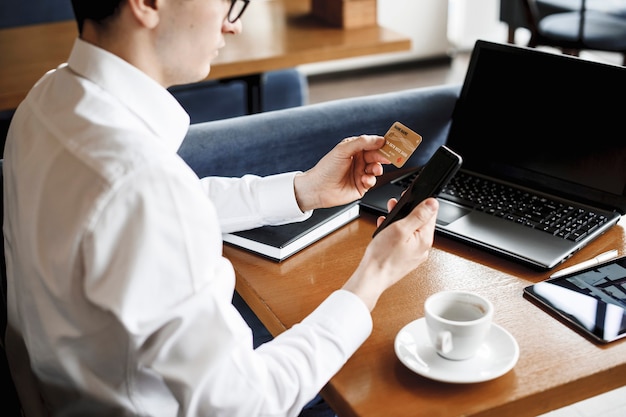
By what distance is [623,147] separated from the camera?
1.33m

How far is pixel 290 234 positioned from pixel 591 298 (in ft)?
1.56

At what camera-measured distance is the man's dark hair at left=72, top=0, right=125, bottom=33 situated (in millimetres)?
912

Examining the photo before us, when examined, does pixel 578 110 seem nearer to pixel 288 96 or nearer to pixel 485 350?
pixel 485 350

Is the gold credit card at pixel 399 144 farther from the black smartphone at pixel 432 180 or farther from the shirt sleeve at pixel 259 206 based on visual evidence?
the shirt sleeve at pixel 259 206

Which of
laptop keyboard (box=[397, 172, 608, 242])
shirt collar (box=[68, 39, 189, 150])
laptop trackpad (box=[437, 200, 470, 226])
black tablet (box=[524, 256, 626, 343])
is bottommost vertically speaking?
black tablet (box=[524, 256, 626, 343])

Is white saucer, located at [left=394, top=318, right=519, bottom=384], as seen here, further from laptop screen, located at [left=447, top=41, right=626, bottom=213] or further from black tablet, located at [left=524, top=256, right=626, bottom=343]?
laptop screen, located at [left=447, top=41, right=626, bottom=213]

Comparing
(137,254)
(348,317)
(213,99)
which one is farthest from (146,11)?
(213,99)

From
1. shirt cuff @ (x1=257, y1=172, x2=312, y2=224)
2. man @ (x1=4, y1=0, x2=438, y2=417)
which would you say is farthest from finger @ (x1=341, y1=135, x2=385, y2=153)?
man @ (x1=4, y1=0, x2=438, y2=417)

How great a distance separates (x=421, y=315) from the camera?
1087 mm

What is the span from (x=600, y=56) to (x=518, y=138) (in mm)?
3729

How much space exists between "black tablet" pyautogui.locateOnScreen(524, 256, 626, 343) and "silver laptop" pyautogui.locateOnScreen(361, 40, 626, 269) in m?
0.06

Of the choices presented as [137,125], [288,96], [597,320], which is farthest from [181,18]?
[288,96]

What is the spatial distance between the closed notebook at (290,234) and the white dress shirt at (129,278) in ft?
0.89

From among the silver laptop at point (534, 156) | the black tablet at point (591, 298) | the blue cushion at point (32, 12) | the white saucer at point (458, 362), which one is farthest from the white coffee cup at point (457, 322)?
the blue cushion at point (32, 12)
